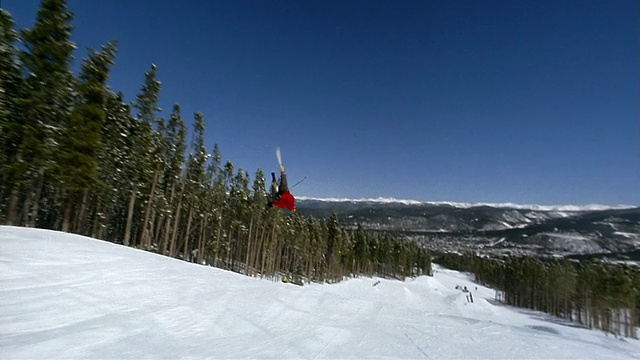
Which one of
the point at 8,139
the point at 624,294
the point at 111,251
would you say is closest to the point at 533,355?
the point at 111,251

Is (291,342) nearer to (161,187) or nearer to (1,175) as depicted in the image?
(1,175)

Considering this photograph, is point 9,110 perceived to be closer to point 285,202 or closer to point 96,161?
point 96,161

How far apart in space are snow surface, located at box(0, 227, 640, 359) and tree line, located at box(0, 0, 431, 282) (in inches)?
523

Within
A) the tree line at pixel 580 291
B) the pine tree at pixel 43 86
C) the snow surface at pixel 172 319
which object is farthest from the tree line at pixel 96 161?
the tree line at pixel 580 291

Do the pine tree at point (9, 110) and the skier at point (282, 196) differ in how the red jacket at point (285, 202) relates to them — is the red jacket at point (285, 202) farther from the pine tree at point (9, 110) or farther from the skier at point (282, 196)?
the pine tree at point (9, 110)

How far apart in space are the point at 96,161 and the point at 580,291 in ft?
272

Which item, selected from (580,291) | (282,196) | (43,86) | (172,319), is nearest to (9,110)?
(43,86)

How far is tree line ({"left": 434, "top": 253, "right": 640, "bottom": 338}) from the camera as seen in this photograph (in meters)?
51.4

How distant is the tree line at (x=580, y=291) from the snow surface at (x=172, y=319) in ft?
183

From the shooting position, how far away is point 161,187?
110 feet

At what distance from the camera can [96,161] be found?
853 inches

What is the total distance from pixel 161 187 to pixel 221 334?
3114 centimetres

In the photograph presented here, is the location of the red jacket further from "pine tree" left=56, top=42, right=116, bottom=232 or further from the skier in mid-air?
"pine tree" left=56, top=42, right=116, bottom=232

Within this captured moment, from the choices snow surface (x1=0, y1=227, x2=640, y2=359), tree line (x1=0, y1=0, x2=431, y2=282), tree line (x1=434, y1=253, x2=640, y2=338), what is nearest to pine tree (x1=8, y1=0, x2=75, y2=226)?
tree line (x1=0, y1=0, x2=431, y2=282)
